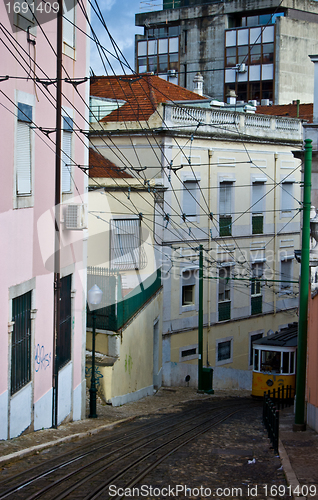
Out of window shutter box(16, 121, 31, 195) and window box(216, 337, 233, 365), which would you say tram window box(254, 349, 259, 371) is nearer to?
window box(216, 337, 233, 365)

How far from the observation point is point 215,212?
28.2 metres

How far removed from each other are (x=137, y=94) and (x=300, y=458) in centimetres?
2101

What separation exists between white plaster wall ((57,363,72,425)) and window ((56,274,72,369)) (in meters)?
0.20

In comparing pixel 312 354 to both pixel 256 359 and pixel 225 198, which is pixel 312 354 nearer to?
pixel 256 359

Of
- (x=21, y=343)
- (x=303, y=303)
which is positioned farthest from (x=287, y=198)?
(x=21, y=343)

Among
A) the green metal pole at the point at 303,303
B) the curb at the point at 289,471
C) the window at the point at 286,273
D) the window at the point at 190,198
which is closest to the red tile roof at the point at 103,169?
the window at the point at 190,198

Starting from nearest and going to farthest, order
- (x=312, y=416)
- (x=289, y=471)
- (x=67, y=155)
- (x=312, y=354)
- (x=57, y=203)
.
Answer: (x=289, y=471)
(x=57, y=203)
(x=67, y=155)
(x=312, y=416)
(x=312, y=354)

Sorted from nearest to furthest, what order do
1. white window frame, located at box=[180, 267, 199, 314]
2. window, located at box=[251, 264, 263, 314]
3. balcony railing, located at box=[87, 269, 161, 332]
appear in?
balcony railing, located at box=[87, 269, 161, 332]
white window frame, located at box=[180, 267, 199, 314]
window, located at box=[251, 264, 263, 314]

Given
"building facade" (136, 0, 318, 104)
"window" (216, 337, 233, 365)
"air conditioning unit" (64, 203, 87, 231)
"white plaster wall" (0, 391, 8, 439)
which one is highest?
"building facade" (136, 0, 318, 104)

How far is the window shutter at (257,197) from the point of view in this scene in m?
30.2

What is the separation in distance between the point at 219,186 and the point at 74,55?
572 inches

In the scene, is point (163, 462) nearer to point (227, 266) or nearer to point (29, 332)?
point (29, 332)

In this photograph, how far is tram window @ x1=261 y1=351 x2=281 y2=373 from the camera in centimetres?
2325

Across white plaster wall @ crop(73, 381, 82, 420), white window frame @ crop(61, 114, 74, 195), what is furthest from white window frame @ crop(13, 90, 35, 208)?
white plaster wall @ crop(73, 381, 82, 420)
